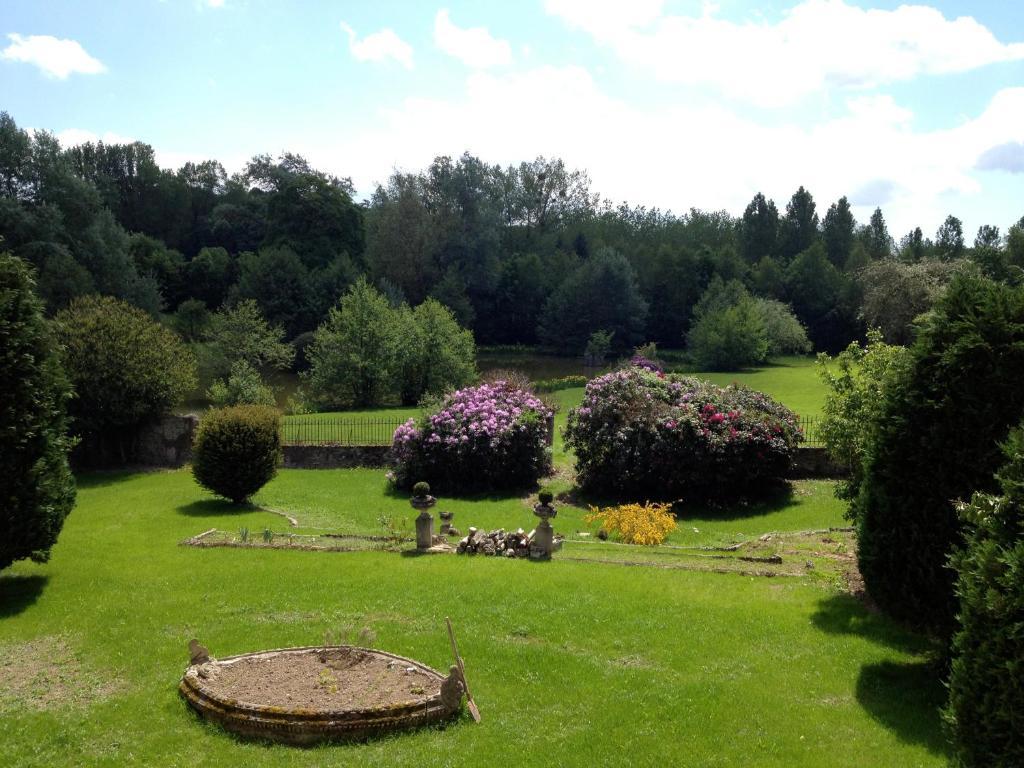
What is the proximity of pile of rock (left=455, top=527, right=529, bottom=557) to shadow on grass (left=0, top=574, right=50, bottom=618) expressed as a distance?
6.79 m

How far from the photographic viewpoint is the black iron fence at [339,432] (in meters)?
27.2

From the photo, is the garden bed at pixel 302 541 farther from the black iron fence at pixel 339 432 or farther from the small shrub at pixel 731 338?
the small shrub at pixel 731 338

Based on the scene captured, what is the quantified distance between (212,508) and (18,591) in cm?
696

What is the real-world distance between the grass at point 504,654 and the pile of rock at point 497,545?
644 millimetres

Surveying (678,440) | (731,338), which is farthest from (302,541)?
(731,338)

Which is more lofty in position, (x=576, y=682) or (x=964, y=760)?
(x=964, y=760)

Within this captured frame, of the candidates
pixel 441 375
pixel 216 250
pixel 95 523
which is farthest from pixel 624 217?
pixel 95 523

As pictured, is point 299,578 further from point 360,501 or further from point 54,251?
point 54,251

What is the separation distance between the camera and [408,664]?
8.68 m

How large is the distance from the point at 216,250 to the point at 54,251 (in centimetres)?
2650

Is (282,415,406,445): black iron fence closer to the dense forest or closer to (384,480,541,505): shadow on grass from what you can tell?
(384,480,541,505): shadow on grass

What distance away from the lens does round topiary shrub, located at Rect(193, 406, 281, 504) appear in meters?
19.2

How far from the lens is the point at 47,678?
9.15m

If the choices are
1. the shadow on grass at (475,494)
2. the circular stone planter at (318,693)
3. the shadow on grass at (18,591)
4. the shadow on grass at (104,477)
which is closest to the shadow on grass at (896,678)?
the circular stone planter at (318,693)
